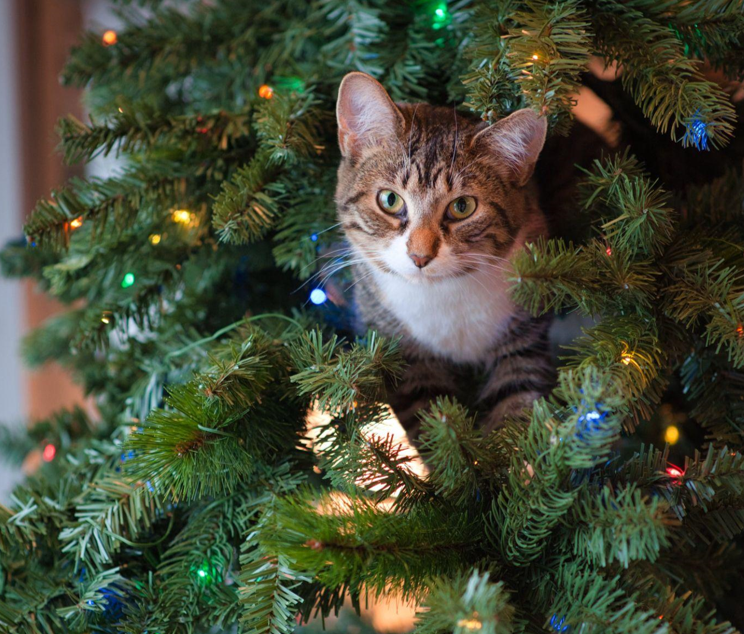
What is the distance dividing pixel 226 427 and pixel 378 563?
236 mm

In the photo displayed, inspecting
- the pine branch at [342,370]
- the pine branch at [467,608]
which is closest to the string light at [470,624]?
the pine branch at [467,608]

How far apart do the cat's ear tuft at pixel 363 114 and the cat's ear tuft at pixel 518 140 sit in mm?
138

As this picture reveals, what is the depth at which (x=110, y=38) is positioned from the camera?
3.29 feet

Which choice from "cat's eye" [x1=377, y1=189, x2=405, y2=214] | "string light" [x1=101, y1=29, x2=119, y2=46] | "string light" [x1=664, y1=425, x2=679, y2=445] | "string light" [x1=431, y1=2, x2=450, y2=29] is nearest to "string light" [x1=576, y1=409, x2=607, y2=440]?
"string light" [x1=664, y1=425, x2=679, y2=445]

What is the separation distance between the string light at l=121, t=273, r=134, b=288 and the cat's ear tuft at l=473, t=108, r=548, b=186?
1.81 feet

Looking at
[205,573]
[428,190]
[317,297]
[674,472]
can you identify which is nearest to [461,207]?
[428,190]

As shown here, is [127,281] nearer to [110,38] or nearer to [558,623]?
[110,38]

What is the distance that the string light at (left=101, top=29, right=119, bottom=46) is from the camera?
1.00 meters

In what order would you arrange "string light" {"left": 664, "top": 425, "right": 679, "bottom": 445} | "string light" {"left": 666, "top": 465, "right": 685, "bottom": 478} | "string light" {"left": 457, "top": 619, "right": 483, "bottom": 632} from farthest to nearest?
1. "string light" {"left": 664, "top": 425, "right": 679, "bottom": 445}
2. "string light" {"left": 666, "top": 465, "right": 685, "bottom": 478}
3. "string light" {"left": 457, "top": 619, "right": 483, "bottom": 632}

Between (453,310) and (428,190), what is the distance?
20 centimetres

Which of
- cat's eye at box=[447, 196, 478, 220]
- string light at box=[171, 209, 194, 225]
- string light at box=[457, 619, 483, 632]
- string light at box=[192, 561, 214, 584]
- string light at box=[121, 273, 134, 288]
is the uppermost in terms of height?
string light at box=[171, 209, 194, 225]

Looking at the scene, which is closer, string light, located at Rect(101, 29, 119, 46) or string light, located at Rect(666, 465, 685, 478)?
string light, located at Rect(666, 465, 685, 478)

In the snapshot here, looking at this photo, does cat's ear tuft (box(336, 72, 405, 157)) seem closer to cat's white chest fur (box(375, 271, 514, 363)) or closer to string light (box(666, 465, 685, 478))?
cat's white chest fur (box(375, 271, 514, 363))

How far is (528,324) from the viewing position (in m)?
1.00
